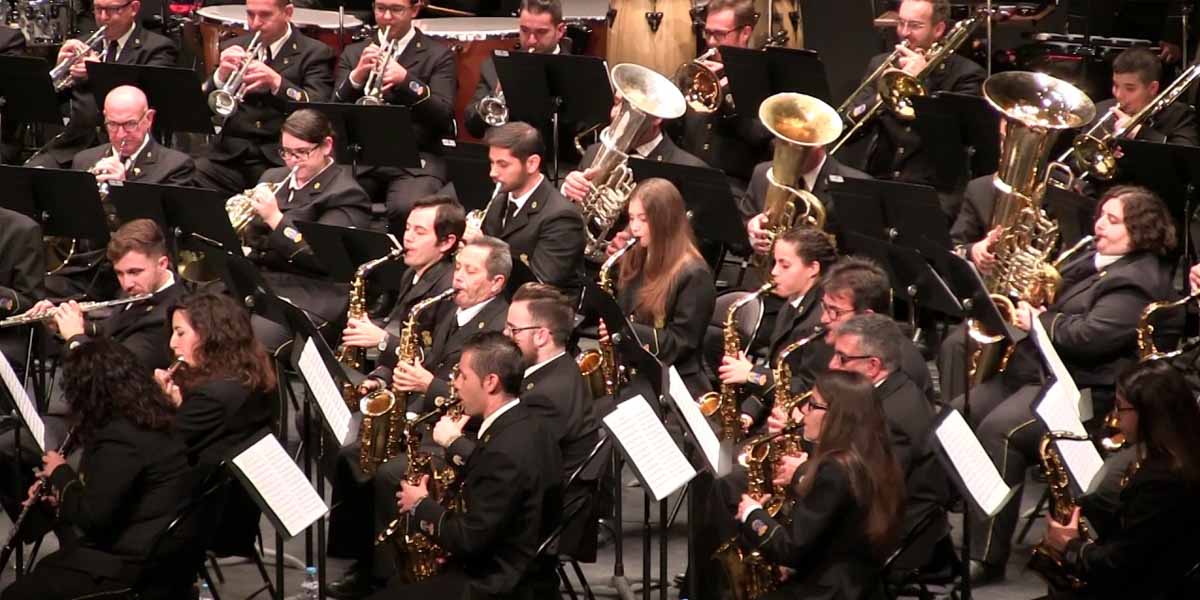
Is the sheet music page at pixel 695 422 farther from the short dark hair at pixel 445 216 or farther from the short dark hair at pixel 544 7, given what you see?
the short dark hair at pixel 544 7

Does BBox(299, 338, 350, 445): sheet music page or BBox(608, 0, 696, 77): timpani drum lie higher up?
BBox(299, 338, 350, 445): sheet music page

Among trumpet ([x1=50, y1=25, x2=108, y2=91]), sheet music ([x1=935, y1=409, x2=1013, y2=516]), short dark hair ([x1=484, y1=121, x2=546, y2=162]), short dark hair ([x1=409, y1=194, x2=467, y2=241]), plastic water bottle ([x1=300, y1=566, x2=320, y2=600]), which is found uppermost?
sheet music ([x1=935, y1=409, x2=1013, y2=516])

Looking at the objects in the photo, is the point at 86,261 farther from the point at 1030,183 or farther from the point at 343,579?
the point at 1030,183

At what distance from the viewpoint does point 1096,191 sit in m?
7.82

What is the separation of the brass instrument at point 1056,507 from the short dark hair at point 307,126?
147 inches

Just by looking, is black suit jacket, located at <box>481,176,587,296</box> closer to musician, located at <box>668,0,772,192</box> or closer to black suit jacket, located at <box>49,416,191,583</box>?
musician, located at <box>668,0,772,192</box>

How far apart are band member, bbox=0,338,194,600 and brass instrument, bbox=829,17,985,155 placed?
3868mm

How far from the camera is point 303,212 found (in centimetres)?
780

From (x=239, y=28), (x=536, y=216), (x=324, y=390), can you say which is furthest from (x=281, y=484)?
(x=239, y=28)

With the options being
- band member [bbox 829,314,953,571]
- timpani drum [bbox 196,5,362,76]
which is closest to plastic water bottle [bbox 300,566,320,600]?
band member [bbox 829,314,953,571]

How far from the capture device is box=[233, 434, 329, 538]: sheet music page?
16.9ft

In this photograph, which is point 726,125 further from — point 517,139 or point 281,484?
point 281,484

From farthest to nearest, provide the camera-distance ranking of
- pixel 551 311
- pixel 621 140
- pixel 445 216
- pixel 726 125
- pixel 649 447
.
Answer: pixel 726 125
pixel 621 140
pixel 445 216
pixel 551 311
pixel 649 447

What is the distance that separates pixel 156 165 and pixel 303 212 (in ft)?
3.07
